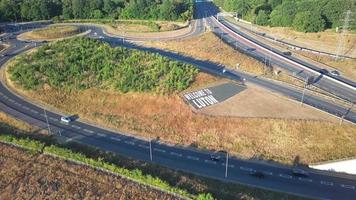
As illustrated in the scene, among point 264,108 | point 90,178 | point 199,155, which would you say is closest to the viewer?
point 90,178

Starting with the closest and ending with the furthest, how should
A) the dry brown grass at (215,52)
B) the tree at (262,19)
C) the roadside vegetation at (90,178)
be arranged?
the roadside vegetation at (90,178)
the dry brown grass at (215,52)
the tree at (262,19)

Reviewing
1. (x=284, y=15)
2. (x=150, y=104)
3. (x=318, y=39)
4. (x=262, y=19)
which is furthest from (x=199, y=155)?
(x=262, y=19)

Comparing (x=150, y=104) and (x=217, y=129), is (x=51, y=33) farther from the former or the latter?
(x=217, y=129)

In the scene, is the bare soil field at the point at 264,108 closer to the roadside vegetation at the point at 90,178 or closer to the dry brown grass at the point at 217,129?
the dry brown grass at the point at 217,129

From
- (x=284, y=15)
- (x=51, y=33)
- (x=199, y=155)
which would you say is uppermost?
(x=284, y=15)

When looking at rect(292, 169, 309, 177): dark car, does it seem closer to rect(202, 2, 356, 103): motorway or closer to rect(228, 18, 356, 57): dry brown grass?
rect(202, 2, 356, 103): motorway

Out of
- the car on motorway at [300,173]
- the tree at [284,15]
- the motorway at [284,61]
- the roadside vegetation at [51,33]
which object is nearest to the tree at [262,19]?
the tree at [284,15]

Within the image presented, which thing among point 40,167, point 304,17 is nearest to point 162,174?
point 40,167
